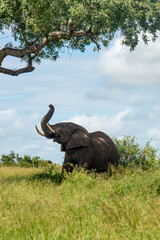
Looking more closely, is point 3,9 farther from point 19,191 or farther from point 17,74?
point 19,191

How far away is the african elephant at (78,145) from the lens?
13828 mm

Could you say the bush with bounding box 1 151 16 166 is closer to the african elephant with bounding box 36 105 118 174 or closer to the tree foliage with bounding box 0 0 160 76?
the tree foliage with bounding box 0 0 160 76

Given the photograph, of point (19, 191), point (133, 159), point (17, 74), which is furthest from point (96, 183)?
point (17, 74)

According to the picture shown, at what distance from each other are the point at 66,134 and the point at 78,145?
2.27ft

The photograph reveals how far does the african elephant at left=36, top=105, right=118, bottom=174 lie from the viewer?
13.8m

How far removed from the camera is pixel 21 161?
24.6 m

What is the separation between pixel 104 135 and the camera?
15570 mm

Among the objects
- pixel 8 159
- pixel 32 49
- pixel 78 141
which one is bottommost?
→ pixel 8 159

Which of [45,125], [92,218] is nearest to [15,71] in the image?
[45,125]

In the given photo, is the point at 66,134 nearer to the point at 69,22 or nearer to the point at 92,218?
the point at 69,22

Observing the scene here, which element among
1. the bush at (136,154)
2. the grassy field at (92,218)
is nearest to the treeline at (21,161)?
the bush at (136,154)

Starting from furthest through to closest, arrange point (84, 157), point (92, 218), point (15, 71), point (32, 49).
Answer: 1. point (15, 71)
2. point (32, 49)
3. point (84, 157)
4. point (92, 218)

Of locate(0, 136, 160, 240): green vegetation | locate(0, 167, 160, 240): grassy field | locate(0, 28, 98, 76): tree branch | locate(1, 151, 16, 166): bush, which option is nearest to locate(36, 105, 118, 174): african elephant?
locate(0, 136, 160, 240): green vegetation

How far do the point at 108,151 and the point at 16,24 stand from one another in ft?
24.6
